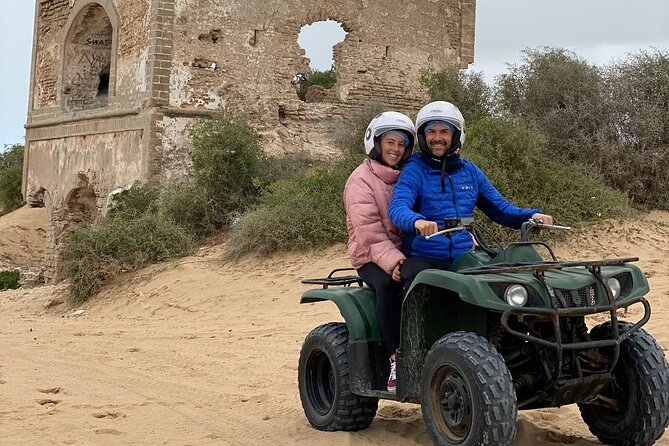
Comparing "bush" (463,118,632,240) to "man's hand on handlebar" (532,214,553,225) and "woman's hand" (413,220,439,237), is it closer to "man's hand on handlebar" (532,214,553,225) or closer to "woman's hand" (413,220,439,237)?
"man's hand on handlebar" (532,214,553,225)

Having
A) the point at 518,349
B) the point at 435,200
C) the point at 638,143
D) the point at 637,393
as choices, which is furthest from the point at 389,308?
the point at 638,143

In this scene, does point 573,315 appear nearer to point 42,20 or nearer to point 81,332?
point 81,332

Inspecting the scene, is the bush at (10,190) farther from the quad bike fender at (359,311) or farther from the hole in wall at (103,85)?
the quad bike fender at (359,311)

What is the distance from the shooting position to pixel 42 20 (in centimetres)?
2328

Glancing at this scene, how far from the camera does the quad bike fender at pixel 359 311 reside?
207 inches

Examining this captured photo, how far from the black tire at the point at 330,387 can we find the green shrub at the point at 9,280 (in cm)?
1705

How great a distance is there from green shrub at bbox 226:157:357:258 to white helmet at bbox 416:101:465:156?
26.7 ft

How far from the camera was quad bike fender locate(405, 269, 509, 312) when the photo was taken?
4266 millimetres

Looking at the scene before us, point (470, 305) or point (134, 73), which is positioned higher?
point (134, 73)

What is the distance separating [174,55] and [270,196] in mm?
5125

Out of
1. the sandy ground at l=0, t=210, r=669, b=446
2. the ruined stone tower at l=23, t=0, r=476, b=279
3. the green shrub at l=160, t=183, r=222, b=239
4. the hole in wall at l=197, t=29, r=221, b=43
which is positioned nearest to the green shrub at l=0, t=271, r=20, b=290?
the ruined stone tower at l=23, t=0, r=476, b=279

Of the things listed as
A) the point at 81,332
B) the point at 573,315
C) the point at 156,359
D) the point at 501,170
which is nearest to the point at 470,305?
the point at 573,315

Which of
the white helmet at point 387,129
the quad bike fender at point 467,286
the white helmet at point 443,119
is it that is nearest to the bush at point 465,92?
the white helmet at point 387,129

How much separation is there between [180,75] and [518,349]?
49.8 feet
